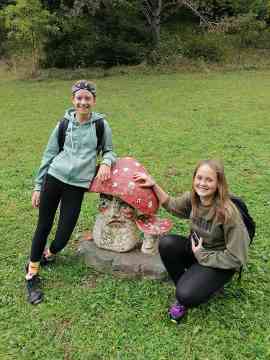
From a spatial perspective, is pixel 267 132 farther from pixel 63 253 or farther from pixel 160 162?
pixel 63 253

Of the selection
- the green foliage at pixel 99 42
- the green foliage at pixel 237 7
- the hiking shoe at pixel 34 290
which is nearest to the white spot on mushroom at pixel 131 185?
the hiking shoe at pixel 34 290

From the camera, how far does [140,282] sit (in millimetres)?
3988

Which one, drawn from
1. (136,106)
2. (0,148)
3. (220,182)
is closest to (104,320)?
(220,182)

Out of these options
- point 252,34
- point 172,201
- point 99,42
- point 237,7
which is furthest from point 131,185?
point 237,7

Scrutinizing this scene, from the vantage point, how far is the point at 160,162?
290 inches

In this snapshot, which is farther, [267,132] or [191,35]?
[191,35]

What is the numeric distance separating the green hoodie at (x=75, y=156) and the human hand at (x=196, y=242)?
97cm

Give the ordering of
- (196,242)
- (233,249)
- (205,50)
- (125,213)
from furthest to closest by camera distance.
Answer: (205,50)
(125,213)
(196,242)
(233,249)

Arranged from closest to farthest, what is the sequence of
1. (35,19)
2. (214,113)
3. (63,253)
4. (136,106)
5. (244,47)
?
(63,253) → (214,113) → (136,106) → (35,19) → (244,47)

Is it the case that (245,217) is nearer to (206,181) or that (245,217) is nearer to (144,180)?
(206,181)

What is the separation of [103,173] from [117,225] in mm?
646

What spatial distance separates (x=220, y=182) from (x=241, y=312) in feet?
3.73

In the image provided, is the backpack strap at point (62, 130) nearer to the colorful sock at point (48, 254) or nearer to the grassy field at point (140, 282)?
the colorful sock at point (48, 254)

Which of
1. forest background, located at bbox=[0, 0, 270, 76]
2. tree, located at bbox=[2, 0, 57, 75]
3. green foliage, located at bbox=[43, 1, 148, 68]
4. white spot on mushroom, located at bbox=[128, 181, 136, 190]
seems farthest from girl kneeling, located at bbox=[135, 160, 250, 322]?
green foliage, located at bbox=[43, 1, 148, 68]
